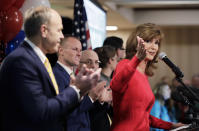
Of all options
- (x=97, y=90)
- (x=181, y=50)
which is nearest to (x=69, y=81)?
(x=97, y=90)

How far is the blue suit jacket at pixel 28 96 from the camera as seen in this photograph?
1.22 meters

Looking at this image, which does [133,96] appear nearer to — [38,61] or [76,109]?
[76,109]

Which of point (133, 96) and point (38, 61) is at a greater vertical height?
point (38, 61)

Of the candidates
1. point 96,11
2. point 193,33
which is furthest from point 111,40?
point 193,33

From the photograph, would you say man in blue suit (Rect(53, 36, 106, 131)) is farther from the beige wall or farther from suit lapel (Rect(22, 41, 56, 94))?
the beige wall

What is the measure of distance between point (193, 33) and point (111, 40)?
5.43 metres

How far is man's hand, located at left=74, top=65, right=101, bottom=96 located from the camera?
4.31 ft

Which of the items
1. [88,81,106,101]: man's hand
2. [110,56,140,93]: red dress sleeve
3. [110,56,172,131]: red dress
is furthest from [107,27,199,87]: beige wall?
[88,81,106,101]: man's hand

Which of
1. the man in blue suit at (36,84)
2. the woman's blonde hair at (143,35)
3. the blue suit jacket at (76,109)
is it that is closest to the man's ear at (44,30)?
the man in blue suit at (36,84)

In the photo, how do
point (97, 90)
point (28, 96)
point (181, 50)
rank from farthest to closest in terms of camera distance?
point (181, 50), point (97, 90), point (28, 96)

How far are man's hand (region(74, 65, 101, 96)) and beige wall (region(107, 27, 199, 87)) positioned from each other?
7877 mm

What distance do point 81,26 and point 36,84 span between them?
2596mm

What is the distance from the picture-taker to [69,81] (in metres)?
2.02

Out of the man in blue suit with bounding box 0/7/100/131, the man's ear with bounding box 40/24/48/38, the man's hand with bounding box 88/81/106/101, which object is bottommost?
the man's hand with bounding box 88/81/106/101
